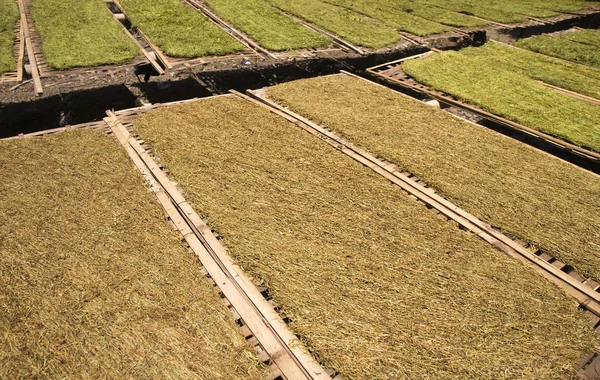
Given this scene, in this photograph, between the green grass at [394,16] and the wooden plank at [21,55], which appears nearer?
the wooden plank at [21,55]

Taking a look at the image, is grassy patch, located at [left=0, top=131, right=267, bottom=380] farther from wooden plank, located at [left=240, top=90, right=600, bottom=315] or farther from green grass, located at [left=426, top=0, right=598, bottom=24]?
green grass, located at [left=426, top=0, right=598, bottom=24]

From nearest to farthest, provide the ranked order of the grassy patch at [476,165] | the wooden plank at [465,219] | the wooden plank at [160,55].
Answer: the wooden plank at [465,219] < the grassy patch at [476,165] < the wooden plank at [160,55]

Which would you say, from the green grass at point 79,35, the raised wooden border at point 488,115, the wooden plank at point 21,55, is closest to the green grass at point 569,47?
the raised wooden border at point 488,115

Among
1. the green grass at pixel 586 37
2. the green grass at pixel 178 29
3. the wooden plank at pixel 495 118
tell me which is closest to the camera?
the wooden plank at pixel 495 118

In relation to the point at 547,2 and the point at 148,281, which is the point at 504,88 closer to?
the point at 148,281

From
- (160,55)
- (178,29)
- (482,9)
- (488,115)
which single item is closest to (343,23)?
(178,29)

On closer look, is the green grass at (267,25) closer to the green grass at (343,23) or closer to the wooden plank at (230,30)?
the wooden plank at (230,30)

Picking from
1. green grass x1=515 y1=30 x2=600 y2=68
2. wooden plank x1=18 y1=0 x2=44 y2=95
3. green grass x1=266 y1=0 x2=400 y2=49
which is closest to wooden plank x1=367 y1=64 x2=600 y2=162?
green grass x1=266 y1=0 x2=400 y2=49
